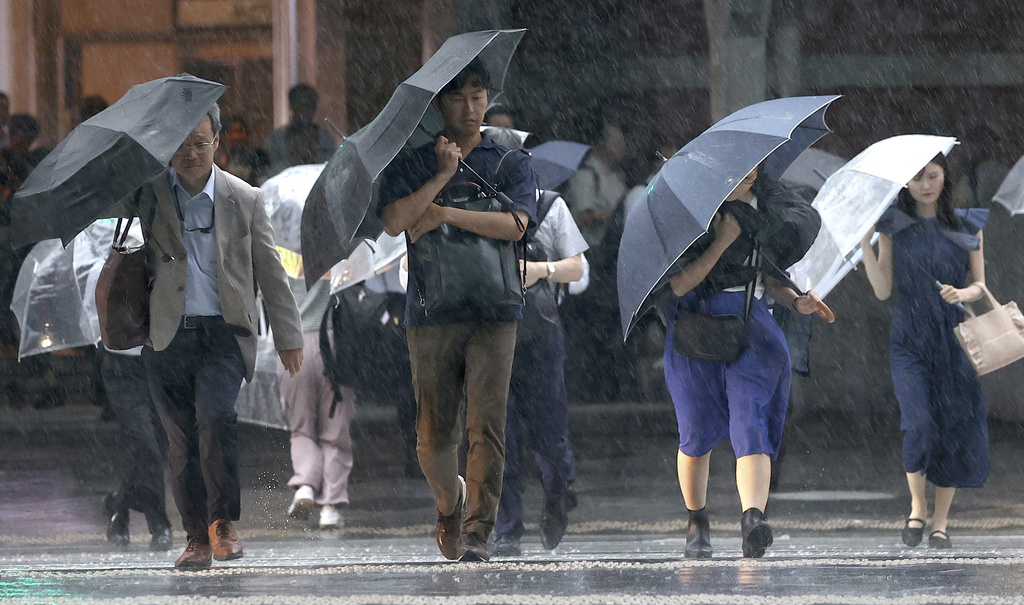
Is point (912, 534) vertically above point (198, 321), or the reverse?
point (198, 321)

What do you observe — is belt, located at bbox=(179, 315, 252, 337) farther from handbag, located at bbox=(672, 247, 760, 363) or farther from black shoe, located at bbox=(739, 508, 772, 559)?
black shoe, located at bbox=(739, 508, 772, 559)

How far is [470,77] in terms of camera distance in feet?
20.6

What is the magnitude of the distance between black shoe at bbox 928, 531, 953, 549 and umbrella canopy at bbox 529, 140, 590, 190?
2485mm

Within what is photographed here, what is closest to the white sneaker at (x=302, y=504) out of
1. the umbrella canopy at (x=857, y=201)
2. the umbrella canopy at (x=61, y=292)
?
the umbrella canopy at (x=61, y=292)

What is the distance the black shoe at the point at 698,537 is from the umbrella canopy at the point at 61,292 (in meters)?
3.23

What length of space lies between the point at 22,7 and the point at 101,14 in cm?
68

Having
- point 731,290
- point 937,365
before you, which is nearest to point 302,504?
point 731,290

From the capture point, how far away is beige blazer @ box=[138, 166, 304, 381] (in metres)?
6.55

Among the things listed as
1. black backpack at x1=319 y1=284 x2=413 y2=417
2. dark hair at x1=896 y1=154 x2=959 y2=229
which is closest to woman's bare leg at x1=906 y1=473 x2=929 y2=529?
dark hair at x1=896 y1=154 x2=959 y2=229

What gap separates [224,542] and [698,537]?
193 centimetres

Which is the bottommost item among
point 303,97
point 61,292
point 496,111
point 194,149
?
point 61,292

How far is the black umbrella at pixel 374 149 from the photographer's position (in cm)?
597

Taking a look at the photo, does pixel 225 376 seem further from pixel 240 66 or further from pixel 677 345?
pixel 240 66

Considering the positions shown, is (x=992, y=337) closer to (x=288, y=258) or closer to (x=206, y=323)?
(x=288, y=258)
